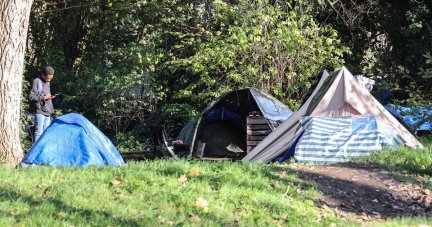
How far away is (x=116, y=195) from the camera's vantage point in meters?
4.09

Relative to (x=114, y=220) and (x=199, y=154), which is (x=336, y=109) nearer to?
(x=199, y=154)

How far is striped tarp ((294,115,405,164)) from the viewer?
21.8 ft

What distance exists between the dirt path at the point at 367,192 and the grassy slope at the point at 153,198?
0.28 meters

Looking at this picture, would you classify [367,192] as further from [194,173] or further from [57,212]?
[57,212]

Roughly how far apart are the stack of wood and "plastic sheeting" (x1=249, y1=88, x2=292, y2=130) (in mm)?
178

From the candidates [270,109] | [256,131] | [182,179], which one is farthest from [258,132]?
[182,179]

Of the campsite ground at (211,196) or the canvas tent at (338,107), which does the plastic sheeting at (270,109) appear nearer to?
the canvas tent at (338,107)

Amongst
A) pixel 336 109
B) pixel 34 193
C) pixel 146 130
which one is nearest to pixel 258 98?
pixel 336 109

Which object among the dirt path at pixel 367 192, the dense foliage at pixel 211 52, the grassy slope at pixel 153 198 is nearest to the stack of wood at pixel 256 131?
the dense foliage at pixel 211 52

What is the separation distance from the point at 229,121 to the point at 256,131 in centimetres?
175

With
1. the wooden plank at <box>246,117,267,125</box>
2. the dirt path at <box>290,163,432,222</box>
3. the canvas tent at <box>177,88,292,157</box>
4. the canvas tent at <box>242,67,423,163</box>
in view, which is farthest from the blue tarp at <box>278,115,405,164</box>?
the canvas tent at <box>177,88,292,157</box>

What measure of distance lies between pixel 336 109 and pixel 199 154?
4.42 m

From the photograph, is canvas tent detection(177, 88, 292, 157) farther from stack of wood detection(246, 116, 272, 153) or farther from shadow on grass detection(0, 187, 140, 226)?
shadow on grass detection(0, 187, 140, 226)

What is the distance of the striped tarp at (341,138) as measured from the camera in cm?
663
